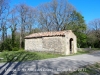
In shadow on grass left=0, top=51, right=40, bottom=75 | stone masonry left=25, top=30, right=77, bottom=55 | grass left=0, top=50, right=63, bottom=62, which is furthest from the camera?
stone masonry left=25, top=30, right=77, bottom=55

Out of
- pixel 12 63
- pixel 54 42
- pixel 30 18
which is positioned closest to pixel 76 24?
pixel 30 18

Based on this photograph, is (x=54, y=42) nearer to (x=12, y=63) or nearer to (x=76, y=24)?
(x=12, y=63)

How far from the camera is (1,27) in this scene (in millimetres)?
33812

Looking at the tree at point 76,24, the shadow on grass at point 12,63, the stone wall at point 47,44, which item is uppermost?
the tree at point 76,24

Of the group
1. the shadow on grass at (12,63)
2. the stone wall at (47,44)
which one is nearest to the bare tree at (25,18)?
the stone wall at (47,44)

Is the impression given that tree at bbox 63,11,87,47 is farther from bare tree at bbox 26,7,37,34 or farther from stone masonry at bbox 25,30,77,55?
stone masonry at bbox 25,30,77,55

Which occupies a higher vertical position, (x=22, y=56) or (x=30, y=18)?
(x=30, y=18)

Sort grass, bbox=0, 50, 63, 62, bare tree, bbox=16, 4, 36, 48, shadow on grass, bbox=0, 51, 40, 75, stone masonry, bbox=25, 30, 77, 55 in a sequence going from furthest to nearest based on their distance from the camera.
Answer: bare tree, bbox=16, 4, 36, 48 < stone masonry, bbox=25, 30, 77, 55 < grass, bbox=0, 50, 63, 62 < shadow on grass, bbox=0, 51, 40, 75

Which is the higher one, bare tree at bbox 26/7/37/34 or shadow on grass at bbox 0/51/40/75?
bare tree at bbox 26/7/37/34

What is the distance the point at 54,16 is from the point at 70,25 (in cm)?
615

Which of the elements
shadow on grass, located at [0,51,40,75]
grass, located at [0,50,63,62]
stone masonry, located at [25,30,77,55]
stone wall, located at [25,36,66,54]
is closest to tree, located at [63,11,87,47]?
stone masonry, located at [25,30,77,55]

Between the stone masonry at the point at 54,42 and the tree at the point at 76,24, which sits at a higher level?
the tree at the point at 76,24

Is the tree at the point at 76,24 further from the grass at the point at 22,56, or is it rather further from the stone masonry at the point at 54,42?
the grass at the point at 22,56

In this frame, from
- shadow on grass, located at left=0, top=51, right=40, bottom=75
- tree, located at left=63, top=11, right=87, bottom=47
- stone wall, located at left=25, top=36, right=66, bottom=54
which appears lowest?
shadow on grass, located at left=0, top=51, right=40, bottom=75
